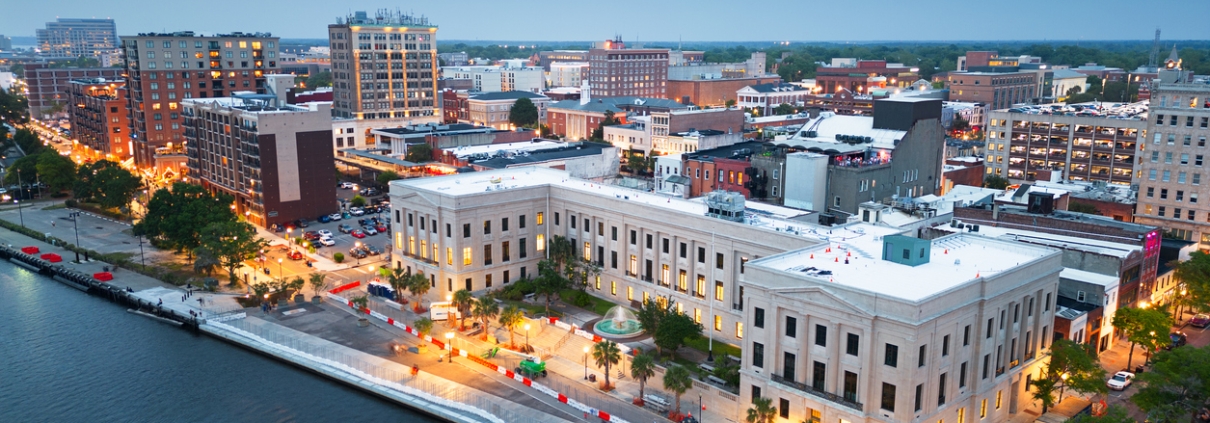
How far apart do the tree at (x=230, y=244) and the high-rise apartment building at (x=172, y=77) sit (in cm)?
8456

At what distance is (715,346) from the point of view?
86938mm

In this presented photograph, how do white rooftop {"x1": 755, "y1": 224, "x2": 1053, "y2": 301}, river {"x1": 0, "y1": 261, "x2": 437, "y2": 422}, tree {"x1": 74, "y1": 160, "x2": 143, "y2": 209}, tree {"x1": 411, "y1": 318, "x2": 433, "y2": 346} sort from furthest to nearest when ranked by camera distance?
tree {"x1": 74, "y1": 160, "x2": 143, "y2": 209}, tree {"x1": 411, "y1": 318, "x2": 433, "y2": 346}, river {"x1": 0, "y1": 261, "x2": 437, "y2": 422}, white rooftop {"x1": 755, "y1": 224, "x2": 1053, "y2": 301}

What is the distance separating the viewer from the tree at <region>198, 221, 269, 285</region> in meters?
113

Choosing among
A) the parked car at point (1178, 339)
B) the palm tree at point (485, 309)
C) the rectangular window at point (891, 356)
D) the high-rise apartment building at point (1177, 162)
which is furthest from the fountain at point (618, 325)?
the high-rise apartment building at point (1177, 162)

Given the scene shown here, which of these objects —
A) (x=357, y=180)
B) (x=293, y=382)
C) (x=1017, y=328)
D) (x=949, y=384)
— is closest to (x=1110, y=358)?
(x=1017, y=328)

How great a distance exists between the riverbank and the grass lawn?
20.1 m

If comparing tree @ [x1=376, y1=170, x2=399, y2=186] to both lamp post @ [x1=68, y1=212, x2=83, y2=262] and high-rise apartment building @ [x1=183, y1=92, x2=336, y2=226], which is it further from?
lamp post @ [x1=68, y1=212, x2=83, y2=262]

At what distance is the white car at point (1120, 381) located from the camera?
250 feet

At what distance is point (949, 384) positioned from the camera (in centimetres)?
6369

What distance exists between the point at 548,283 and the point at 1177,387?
186ft

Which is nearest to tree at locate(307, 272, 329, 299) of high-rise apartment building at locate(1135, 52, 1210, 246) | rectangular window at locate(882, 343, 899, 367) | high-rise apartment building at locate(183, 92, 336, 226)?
high-rise apartment building at locate(183, 92, 336, 226)

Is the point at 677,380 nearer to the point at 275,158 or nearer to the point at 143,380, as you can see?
the point at 143,380

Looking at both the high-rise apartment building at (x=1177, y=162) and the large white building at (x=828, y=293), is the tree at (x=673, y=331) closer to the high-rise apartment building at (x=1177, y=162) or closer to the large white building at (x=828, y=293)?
the large white building at (x=828, y=293)

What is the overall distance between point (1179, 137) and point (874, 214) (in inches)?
2485
